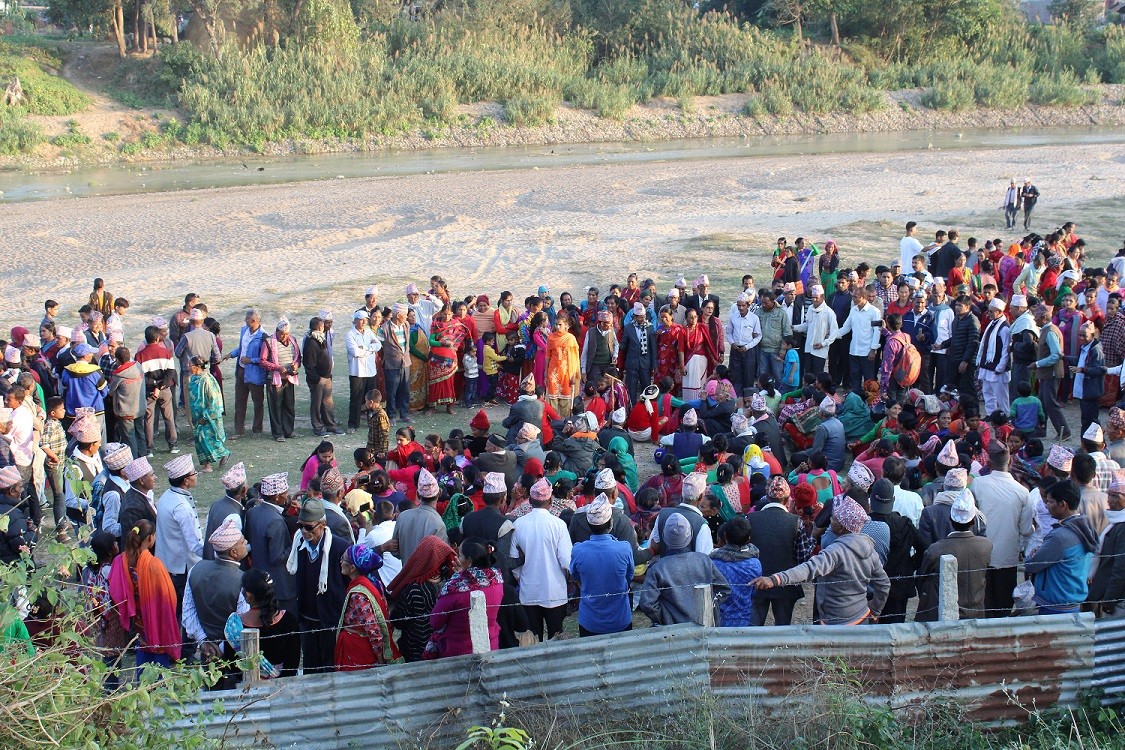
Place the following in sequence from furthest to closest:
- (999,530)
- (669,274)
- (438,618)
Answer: (669,274) < (999,530) < (438,618)

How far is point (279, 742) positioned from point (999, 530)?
4596 mm

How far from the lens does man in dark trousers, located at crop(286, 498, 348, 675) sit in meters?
6.66

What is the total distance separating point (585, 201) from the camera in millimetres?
27531

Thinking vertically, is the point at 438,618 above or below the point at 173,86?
below

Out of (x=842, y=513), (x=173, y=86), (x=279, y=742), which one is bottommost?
(x=279, y=742)

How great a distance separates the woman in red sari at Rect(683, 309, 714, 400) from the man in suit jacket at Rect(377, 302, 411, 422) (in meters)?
3.12

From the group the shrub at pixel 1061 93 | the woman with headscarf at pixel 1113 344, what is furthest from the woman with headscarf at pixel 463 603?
the shrub at pixel 1061 93

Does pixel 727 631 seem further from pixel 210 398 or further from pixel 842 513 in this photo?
pixel 210 398

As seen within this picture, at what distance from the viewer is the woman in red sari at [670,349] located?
12.7 m

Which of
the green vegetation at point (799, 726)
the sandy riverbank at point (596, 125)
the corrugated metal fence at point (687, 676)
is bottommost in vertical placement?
the green vegetation at point (799, 726)

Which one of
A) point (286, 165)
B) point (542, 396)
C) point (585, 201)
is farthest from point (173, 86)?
point (542, 396)

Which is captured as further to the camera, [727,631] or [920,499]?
[920,499]

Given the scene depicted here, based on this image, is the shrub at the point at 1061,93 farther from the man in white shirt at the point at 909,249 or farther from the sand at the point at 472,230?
the man in white shirt at the point at 909,249

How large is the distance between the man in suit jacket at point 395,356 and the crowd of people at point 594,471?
1.8 inches
